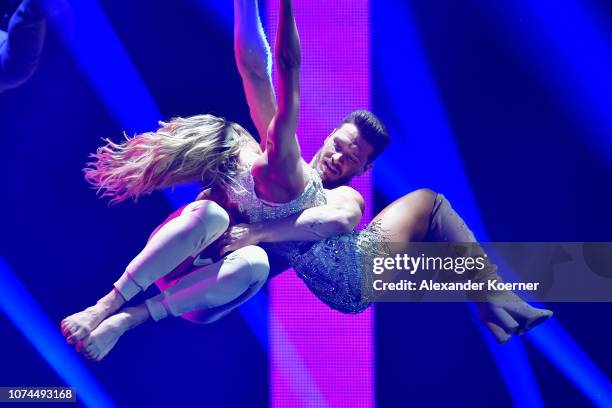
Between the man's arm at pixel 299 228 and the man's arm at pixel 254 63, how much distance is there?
1.13 ft

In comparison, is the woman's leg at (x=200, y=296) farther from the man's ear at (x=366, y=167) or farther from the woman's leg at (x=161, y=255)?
the man's ear at (x=366, y=167)

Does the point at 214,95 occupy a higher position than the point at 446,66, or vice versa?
the point at 214,95

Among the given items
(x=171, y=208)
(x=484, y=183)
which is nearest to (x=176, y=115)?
(x=171, y=208)

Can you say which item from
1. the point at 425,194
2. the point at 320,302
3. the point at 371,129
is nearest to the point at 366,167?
the point at 371,129

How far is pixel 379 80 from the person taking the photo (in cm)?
303

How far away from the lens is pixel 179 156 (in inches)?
110

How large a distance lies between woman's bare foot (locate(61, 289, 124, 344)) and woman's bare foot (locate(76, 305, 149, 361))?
0.07 feet

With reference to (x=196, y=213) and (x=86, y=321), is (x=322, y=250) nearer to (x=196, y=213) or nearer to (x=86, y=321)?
(x=196, y=213)

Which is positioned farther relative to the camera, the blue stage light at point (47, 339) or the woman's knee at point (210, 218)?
the blue stage light at point (47, 339)

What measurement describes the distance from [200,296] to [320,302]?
53 cm

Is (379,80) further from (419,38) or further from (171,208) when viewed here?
(171,208)

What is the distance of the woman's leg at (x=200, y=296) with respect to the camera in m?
2.79

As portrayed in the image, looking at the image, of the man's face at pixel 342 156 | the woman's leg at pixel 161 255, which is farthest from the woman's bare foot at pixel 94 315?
the man's face at pixel 342 156

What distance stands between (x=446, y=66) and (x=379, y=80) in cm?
30
